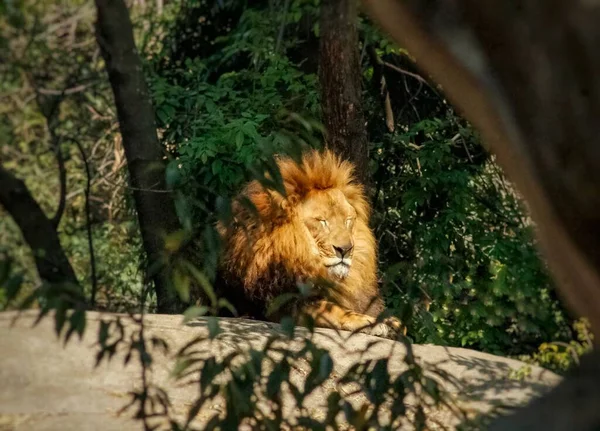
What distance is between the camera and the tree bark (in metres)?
1.94

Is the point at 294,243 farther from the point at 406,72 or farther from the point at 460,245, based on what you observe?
the point at 406,72

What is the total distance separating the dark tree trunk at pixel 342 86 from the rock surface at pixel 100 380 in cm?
201

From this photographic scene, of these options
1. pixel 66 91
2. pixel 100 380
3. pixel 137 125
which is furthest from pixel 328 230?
pixel 66 91

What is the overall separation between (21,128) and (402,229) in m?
5.52

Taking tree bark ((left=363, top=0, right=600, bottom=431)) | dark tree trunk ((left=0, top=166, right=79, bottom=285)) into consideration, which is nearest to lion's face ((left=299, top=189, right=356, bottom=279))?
dark tree trunk ((left=0, top=166, right=79, bottom=285))

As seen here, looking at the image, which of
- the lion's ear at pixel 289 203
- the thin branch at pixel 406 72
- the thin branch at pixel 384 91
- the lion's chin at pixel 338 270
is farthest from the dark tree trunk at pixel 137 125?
the thin branch at pixel 406 72

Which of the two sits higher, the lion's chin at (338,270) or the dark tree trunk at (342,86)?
the dark tree trunk at (342,86)

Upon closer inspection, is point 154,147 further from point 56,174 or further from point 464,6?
point 56,174

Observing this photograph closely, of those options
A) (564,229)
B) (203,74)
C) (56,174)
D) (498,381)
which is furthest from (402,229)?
(564,229)

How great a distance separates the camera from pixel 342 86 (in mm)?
6562

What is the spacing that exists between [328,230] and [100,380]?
2.06m

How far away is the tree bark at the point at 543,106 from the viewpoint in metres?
1.94

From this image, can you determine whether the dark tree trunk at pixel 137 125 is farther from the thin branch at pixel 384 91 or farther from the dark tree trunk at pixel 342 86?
the thin branch at pixel 384 91

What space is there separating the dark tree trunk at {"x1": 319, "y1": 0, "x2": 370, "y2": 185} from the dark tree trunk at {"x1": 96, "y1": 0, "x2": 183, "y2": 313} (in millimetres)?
1210
